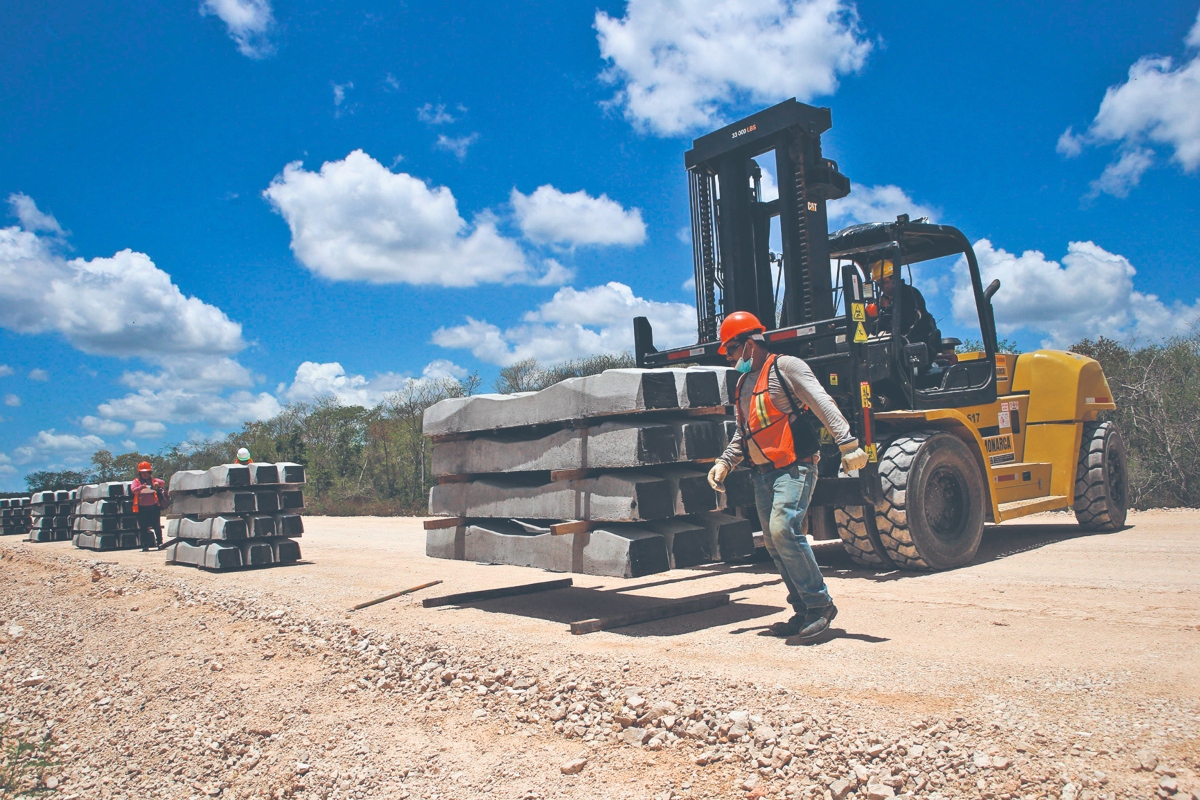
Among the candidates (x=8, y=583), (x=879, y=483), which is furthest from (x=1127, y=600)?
(x=8, y=583)

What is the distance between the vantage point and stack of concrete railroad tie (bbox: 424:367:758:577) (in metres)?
5.39

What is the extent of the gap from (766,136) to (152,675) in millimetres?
7578

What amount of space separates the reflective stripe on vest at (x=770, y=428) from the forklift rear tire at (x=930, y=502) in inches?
102

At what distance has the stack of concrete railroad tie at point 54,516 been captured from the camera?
22.9 meters

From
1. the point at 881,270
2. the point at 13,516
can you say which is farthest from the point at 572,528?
the point at 13,516

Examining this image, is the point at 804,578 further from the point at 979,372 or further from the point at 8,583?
the point at 8,583

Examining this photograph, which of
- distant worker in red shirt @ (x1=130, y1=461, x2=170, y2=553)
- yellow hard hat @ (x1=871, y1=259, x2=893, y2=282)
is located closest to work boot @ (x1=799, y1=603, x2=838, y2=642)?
yellow hard hat @ (x1=871, y1=259, x2=893, y2=282)

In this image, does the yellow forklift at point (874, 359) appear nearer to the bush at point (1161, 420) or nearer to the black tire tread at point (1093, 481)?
the black tire tread at point (1093, 481)

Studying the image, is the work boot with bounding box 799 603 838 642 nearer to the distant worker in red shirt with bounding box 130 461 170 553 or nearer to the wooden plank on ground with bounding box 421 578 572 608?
the wooden plank on ground with bounding box 421 578 572 608

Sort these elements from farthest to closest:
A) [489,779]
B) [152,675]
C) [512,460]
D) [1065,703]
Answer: [152,675] → [512,460] → [489,779] → [1065,703]

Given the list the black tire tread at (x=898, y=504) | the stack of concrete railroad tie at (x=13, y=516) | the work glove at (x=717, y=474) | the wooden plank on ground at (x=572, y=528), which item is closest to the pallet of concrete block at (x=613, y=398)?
the work glove at (x=717, y=474)

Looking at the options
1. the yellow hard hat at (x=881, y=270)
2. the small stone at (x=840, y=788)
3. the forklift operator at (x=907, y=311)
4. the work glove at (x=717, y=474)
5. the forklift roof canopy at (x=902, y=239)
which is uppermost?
the forklift roof canopy at (x=902, y=239)

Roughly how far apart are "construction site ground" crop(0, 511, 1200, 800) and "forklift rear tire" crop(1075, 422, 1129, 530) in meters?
1.05

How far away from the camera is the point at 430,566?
10883mm
